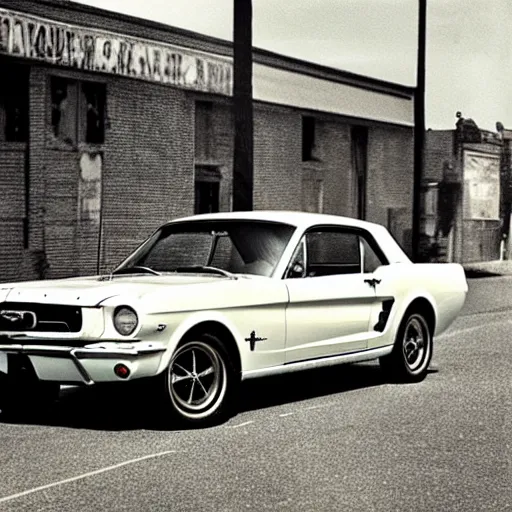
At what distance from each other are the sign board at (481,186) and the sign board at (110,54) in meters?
17.8

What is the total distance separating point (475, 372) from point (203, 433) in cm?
423

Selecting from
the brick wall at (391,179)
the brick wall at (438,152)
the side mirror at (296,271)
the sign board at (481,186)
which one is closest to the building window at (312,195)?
the brick wall at (391,179)

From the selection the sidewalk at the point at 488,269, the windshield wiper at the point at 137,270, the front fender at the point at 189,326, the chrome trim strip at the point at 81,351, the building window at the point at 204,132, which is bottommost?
the sidewalk at the point at 488,269

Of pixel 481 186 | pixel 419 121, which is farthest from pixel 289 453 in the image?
pixel 481 186

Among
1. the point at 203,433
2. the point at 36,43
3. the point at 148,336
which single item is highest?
the point at 36,43

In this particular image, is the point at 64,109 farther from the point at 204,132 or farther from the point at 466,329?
the point at 466,329

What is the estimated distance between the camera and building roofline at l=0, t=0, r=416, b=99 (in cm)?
2289

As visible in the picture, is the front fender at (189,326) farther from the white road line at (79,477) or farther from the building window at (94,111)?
the building window at (94,111)

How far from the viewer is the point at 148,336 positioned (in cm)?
856

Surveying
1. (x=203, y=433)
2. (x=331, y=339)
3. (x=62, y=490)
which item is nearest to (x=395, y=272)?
(x=331, y=339)

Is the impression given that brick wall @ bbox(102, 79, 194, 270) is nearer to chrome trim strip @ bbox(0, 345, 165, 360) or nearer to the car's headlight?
chrome trim strip @ bbox(0, 345, 165, 360)

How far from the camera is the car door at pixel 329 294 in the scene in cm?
988

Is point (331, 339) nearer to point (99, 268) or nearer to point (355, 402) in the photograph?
point (355, 402)

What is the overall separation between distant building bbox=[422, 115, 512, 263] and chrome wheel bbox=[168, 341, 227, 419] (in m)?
32.8
